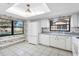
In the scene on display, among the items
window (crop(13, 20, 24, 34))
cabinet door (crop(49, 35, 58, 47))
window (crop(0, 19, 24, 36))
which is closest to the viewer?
cabinet door (crop(49, 35, 58, 47))

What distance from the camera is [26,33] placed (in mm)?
5828

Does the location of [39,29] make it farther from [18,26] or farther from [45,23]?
[18,26]

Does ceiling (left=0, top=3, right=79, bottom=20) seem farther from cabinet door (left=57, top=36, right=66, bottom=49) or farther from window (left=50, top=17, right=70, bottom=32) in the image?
cabinet door (left=57, top=36, right=66, bottom=49)

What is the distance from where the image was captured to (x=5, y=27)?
14.5 ft

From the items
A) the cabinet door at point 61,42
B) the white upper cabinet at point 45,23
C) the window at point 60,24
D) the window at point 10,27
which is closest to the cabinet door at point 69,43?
the cabinet door at point 61,42

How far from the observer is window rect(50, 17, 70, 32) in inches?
163

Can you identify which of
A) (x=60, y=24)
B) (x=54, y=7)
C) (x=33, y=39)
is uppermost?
(x=54, y=7)

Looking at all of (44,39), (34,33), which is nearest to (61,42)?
(44,39)

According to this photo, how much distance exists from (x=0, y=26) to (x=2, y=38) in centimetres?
68

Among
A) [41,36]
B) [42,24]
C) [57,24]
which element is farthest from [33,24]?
[57,24]

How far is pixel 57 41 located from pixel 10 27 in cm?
309

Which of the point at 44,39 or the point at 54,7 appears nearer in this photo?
the point at 54,7

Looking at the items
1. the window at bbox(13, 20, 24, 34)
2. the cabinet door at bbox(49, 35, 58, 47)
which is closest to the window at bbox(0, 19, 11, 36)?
the window at bbox(13, 20, 24, 34)

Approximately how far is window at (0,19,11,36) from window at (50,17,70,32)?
2701mm
